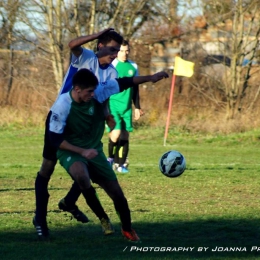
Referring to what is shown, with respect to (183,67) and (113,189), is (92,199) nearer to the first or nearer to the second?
(113,189)

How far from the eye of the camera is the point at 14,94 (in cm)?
2458

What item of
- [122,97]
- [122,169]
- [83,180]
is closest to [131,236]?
[83,180]

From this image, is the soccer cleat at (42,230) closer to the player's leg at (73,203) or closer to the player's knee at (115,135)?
the player's leg at (73,203)

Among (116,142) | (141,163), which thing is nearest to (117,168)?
(116,142)

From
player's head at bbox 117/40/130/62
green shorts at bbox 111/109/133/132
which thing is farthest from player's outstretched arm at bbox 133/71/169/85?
green shorts at bbox 111/109/133/132

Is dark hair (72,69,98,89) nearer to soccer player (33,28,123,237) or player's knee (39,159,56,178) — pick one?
soccer player (33,28,123,237)

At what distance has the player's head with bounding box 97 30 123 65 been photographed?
6.66m

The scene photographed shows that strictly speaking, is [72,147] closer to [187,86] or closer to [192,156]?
[192,156]

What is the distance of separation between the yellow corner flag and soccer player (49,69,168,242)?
12.2m

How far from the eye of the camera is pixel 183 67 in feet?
61.5

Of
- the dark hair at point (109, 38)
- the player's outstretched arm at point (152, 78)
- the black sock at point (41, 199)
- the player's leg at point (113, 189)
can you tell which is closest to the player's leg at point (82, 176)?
the player's leg at point (113, 189)

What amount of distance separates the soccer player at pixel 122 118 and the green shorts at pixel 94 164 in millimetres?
5463

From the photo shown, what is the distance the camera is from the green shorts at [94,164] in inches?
242

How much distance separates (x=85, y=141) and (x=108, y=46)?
98 centimetres
